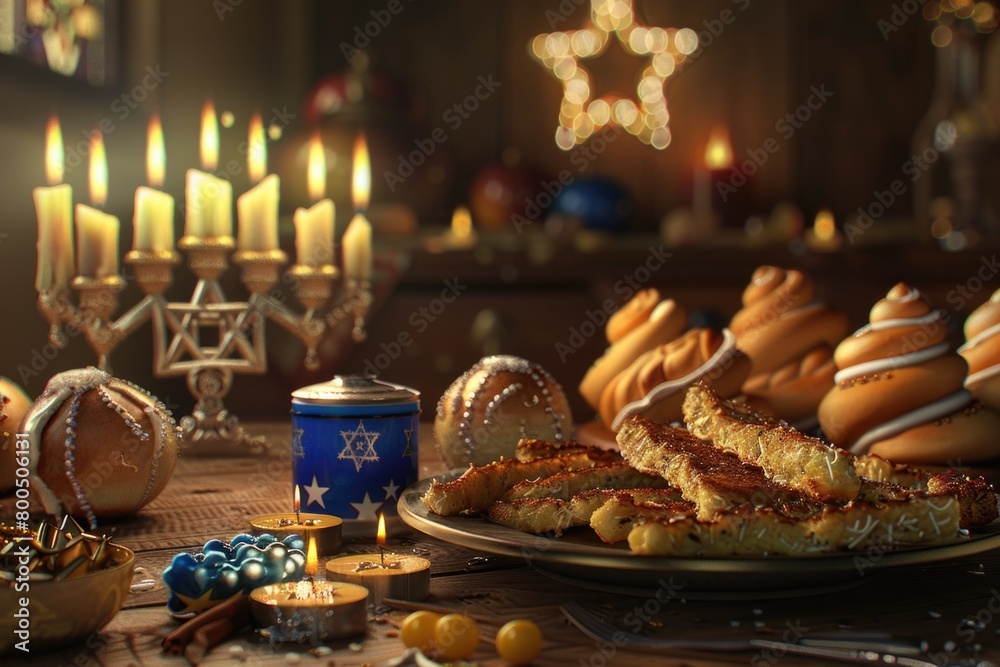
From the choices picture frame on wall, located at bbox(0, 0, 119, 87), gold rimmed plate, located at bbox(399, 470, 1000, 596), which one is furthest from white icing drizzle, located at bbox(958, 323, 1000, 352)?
picture frame on wall, located at bbox(0, 0, 119, 87)

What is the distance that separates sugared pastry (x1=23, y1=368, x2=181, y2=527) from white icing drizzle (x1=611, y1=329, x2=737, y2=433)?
689 mm

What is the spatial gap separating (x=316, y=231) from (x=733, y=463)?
99 cm

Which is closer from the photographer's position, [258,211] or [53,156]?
[53,156]

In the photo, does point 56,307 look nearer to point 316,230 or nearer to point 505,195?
point 316,230

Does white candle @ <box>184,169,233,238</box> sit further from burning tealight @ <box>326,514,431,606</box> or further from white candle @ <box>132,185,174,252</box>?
burning tealight @ <box>326,514,431,606</box>

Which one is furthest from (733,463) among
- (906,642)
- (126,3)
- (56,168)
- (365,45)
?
(365,45)

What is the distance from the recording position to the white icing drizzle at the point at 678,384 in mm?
1661

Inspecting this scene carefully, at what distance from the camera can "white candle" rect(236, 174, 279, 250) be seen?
6.24 ft

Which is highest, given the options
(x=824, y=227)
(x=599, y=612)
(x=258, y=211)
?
(x=824, y=227)

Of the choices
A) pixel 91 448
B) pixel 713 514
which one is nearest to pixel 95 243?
pixel 91 448

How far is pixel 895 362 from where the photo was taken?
1.61 meters

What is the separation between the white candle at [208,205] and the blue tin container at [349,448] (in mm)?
684

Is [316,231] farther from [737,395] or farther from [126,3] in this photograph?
[126,3]

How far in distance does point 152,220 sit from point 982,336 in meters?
1.40
